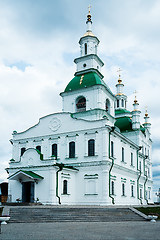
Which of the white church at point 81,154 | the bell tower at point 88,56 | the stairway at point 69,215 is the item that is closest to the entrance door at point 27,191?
the white church at point 81,154

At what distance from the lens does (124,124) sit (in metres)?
42.5

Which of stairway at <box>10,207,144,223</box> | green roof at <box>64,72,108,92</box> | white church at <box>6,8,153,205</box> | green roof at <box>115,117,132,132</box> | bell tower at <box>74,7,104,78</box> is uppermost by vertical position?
bell tower at <box>74,7,104,78</box>

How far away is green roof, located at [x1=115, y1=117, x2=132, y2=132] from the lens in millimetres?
42094

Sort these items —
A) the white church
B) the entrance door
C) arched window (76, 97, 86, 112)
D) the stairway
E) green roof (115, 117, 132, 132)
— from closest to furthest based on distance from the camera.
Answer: the stairway → the white church → the entrance door → arched window (76, 97, 86, 112) → green roof (115, 117, 132, 132)

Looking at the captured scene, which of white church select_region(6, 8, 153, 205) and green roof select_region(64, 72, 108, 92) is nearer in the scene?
white church select_region(6, 8, 153, 205)

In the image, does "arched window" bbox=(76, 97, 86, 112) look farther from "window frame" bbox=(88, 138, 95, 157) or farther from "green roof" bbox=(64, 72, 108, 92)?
"window frame" bbox=(88, 138, 95, 157)

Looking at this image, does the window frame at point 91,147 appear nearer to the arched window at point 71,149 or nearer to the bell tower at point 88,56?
the arched window at point 71,149

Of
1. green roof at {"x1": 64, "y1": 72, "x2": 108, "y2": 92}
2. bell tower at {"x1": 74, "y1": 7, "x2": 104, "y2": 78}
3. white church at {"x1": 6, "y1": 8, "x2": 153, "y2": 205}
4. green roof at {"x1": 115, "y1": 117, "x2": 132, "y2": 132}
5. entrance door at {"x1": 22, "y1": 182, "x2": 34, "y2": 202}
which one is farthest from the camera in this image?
green roof at {"x1": 115, "y1": 117, "x2": 132, "y2": 132}

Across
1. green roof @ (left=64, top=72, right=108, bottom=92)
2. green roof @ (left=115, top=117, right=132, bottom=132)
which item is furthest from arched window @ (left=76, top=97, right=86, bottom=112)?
green roof @ (left=115, top=117, right=132, bottom=132)

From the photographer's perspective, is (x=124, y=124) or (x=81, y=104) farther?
(x=124, y=124)

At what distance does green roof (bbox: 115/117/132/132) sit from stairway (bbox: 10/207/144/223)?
22648mm

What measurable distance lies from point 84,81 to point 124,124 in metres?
12.9

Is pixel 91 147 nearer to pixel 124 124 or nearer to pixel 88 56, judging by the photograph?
pixel 88 56

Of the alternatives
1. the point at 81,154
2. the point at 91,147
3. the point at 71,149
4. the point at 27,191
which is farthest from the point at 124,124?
the point at 27,191
